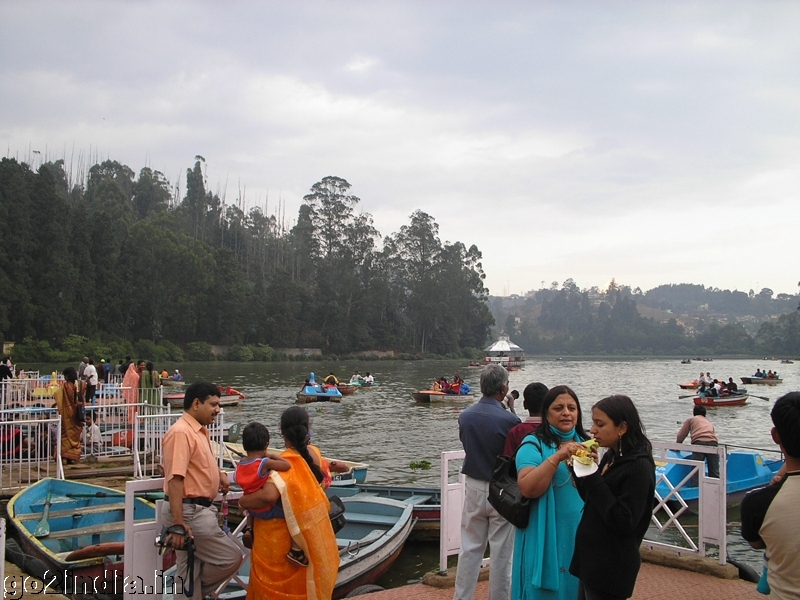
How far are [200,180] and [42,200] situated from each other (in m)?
51.6

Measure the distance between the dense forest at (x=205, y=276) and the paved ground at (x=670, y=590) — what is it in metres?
52.4

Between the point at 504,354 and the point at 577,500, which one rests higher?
the point at 577,500

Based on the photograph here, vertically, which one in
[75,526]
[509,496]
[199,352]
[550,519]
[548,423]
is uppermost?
[548,423]

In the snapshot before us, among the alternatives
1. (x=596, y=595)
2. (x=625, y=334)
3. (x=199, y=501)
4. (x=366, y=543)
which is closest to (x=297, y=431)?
(x=199, y=501)

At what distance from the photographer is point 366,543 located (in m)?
7.87

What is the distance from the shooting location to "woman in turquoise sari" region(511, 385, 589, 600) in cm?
389

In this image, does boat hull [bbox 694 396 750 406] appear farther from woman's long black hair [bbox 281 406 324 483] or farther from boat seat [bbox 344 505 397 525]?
woman's long black hair [bbox 281 406 324 483]

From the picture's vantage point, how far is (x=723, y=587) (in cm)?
622

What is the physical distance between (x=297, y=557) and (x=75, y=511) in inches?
199

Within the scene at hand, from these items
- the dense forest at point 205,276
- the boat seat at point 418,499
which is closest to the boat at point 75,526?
the boat seat at point 418,499

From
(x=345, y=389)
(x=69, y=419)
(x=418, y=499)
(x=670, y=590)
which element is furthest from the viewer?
(x=345, y=389)

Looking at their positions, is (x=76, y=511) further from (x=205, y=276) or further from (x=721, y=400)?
(x=205, y=276)

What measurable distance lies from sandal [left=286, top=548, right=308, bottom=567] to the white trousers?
1428 mm

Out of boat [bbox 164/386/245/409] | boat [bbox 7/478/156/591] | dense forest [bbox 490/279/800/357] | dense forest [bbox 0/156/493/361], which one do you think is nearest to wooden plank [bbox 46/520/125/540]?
boat [bbox 7/478/156/591]
